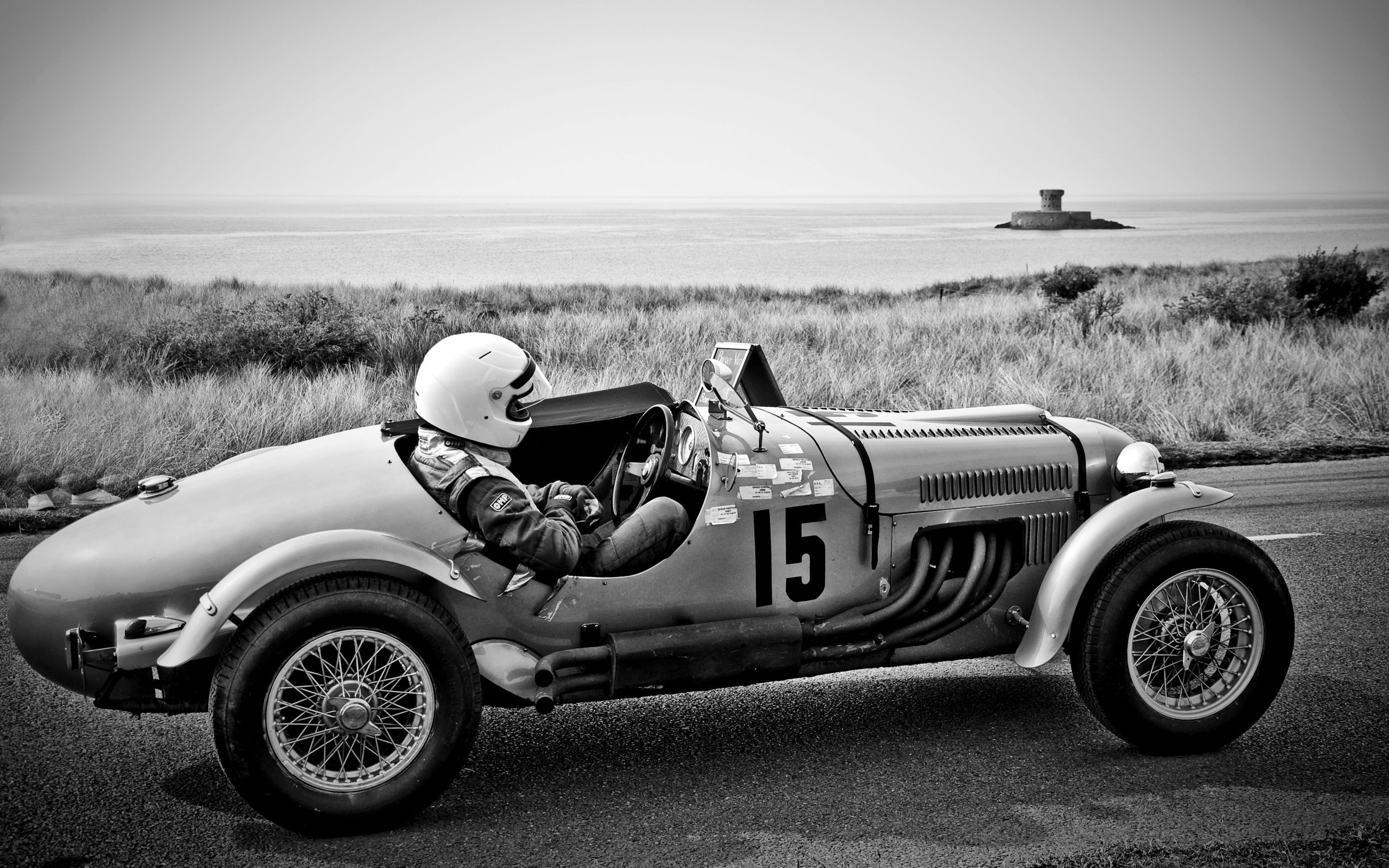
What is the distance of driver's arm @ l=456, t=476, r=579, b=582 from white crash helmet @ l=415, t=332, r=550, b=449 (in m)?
0.21

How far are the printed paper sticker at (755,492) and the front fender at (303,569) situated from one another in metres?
0.98

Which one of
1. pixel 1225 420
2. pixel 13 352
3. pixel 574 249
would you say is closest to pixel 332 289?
pixel 13 352

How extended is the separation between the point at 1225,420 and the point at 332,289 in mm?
18950

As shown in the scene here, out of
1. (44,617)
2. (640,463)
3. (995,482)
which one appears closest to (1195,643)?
(995,482)

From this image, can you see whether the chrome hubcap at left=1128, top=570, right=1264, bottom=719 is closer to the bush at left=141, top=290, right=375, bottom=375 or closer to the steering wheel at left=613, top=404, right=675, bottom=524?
the steering wheel at left=613, top=404, right=675, bottom=524

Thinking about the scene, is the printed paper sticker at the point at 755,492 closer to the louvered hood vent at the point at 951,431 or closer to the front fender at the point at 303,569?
the louvered hood vent at the point at 951,431

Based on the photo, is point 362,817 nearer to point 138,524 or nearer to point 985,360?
point 138,524

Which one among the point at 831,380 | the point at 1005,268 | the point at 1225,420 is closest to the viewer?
the point at 1225,420

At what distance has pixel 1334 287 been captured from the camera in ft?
64.1

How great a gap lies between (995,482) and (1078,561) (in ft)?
1.51

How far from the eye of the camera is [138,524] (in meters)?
3.66

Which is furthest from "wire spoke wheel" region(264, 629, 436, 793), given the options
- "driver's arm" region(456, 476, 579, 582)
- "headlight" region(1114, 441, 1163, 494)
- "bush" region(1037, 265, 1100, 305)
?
"bush" region(1037, 265, 1100, 305)

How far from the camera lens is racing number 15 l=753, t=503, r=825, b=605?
3.97m

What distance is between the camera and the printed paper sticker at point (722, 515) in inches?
154
